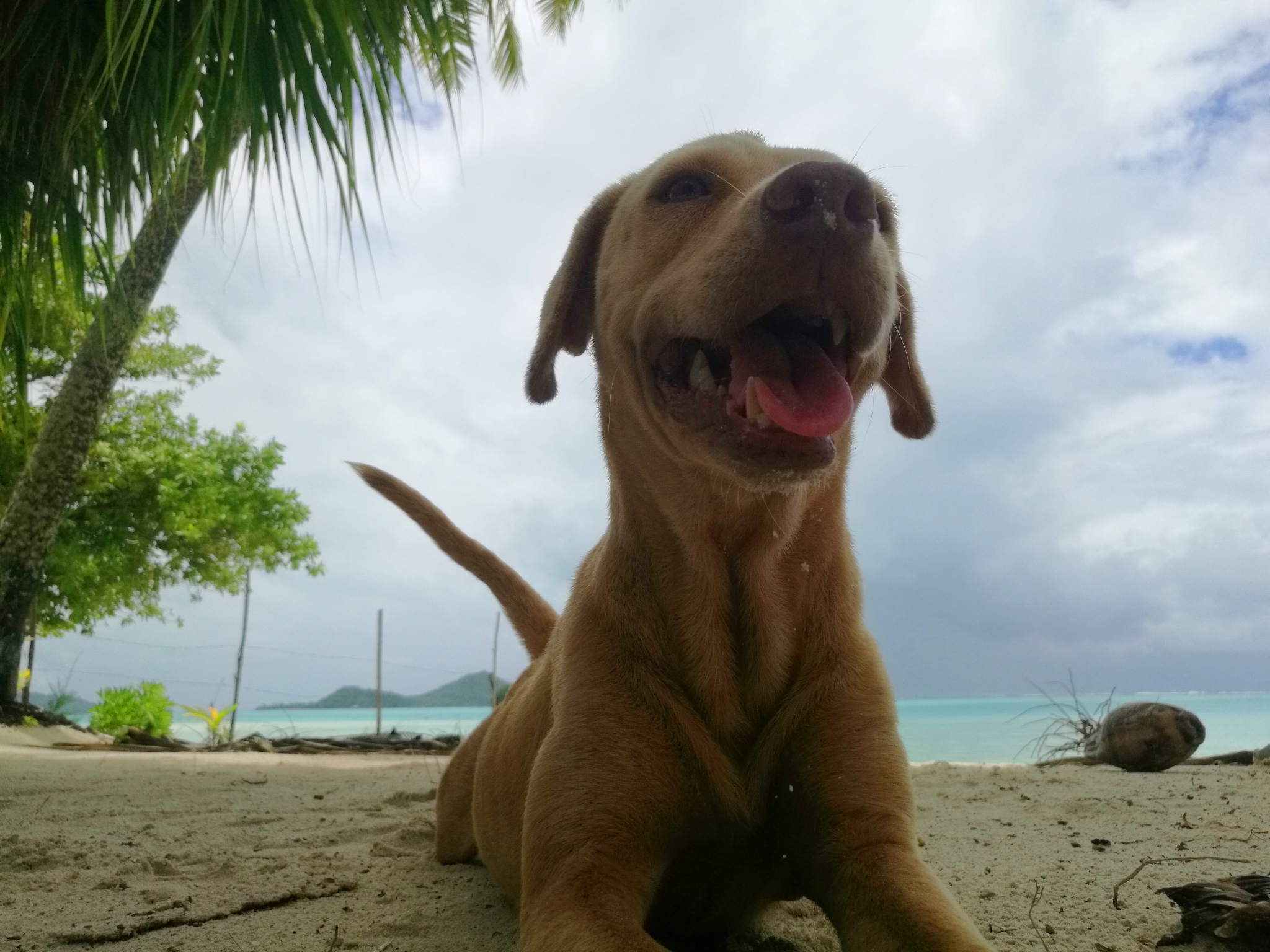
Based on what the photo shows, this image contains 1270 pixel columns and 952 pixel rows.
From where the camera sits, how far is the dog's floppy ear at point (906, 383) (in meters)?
2.63

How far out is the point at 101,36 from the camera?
3854 mm

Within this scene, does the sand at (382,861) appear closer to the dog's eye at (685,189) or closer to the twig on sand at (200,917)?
the twig on sand at (200,917)

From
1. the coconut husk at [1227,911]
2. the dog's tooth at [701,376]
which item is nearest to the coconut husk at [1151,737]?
the coconut husk at [1227,911]

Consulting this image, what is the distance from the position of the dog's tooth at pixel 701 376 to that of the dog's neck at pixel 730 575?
22 centimetres

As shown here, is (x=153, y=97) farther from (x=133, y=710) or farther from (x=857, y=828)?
(x=133, y=710)

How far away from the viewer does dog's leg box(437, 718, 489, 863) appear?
10.7 feet

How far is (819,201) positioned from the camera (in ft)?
5.61

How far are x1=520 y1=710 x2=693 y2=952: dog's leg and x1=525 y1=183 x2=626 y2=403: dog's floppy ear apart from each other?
1095 mm

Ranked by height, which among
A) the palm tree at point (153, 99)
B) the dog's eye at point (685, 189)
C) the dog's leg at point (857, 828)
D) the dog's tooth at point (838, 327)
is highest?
the palm tree at point (153, 99)

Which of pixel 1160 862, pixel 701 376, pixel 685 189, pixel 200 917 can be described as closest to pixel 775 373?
pixel 701 376

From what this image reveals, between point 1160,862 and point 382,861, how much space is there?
265 cm

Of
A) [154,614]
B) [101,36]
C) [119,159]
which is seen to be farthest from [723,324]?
[154,614]

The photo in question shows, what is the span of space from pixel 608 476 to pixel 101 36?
344 cm

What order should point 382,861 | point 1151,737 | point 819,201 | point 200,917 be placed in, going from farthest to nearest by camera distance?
point 1151,737, point 382,861, point 200,917, point 819,201
